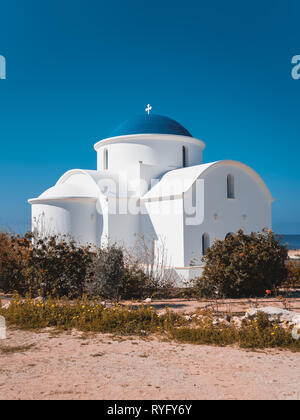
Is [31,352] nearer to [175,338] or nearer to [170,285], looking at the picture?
[175,338]

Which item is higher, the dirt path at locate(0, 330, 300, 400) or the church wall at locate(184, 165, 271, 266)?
the church wall at locate(184, 165, 271, 266)

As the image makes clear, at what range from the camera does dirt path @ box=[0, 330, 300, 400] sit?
4047 millimetres

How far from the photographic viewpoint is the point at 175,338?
6250 mm

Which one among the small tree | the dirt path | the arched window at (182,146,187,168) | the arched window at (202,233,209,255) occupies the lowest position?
the dirt path

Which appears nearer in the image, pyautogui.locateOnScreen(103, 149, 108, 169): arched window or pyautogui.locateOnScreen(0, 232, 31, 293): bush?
pyautogui.locateOnScreen(0, 232, 31, 293): bush

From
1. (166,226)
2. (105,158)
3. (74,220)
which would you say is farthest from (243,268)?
(105,158)

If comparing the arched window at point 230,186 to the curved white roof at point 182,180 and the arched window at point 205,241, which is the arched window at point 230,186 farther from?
the arched window at point 205,241

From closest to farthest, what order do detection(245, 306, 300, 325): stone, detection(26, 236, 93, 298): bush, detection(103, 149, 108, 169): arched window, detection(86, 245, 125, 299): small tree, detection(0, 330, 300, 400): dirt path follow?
detection(0, 330, 300, 400): dirt path < detection(245, 306, 300, 325): stone < detection(86, 245, 125, 299): small tree < detection(26, 236, 93, 298): bush < detection(103, 149, 108, 169): arched window

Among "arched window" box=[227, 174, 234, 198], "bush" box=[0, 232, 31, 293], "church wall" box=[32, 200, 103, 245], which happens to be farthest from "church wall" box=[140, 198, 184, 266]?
"bush" box=[0, 232, 31, 293]

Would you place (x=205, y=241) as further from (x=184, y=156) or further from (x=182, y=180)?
(x=184, y=156)

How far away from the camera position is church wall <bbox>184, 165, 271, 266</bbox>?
1297 cm

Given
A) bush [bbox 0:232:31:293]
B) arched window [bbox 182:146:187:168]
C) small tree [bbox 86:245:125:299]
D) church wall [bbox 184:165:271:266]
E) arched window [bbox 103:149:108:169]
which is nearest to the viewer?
small tree [bbox 86:245:125:299]

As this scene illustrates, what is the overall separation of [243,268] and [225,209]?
169 inches

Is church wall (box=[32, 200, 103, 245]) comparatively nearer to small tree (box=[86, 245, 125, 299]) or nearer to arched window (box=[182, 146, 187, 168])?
arched window (box=[182, 146, 187, 168])
